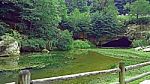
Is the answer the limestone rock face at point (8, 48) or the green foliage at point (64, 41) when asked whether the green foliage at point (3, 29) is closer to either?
the limestone rock face at point (8, 48)

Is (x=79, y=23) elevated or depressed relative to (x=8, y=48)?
elevated

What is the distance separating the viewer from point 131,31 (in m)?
54.9

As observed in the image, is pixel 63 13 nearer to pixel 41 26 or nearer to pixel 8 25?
pixel 41 26

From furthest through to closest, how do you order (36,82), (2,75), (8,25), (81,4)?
(81,4) < (8,25) < (2,75) < (36,82)

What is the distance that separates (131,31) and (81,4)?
15.7 m

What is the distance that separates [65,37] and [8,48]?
1124 cm

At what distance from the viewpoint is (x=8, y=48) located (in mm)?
36469

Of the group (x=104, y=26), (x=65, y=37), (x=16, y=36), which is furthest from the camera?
(x=104, y=26)

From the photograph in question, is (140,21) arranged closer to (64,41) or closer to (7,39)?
(64,41)

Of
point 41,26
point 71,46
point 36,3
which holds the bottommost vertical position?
point 71,46

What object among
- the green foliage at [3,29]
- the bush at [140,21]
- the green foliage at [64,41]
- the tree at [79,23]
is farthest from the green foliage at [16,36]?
the bush at [140,21]

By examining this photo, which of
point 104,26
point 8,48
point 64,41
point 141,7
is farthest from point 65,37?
point 141,7

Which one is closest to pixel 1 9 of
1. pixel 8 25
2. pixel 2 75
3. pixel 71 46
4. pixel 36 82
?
pixel 8 25

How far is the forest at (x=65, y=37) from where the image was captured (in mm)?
27100
